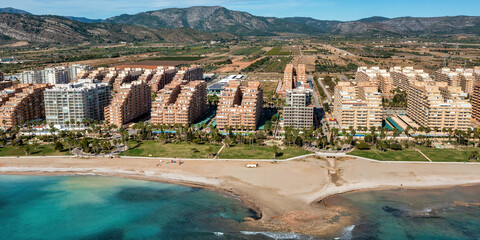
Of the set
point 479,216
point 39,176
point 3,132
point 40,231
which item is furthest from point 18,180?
point 479,216

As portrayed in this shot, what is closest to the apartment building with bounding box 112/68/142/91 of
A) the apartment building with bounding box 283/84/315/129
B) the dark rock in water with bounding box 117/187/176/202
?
the apartment building with bounding box 283/84/315/129

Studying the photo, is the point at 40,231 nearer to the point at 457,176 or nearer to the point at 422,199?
the point at 422,199

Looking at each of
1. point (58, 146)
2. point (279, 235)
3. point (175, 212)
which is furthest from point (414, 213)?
point (58, 146)

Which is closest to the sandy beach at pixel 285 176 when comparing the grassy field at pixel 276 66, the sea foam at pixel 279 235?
the sea foam at pixel 279 235

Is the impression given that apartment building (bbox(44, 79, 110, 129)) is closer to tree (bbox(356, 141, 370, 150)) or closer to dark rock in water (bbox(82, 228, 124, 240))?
dark rock in water (bbox(82, 228, 124, 240))

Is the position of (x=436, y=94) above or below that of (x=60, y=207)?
above

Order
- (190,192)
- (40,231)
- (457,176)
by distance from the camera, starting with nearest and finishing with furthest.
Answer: (40,231) < (190,192) < (457,176)

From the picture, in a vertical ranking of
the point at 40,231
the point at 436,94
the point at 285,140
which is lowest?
the point at 40,231
